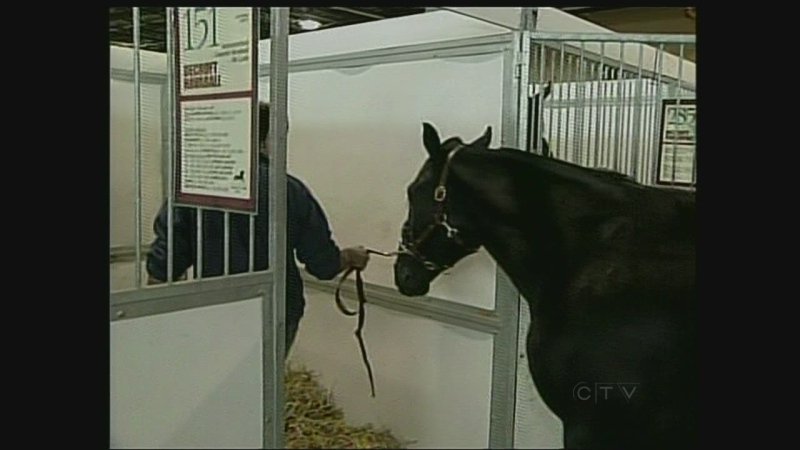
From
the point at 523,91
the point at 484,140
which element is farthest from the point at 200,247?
the point at 523,91

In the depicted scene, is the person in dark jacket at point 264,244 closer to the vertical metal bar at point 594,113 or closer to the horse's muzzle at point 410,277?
the horse's muzzle at point 410,277

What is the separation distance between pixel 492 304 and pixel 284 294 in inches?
13.6

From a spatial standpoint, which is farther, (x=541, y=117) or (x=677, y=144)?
(x=541, y=117)

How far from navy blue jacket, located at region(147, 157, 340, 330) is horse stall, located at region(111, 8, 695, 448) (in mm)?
16

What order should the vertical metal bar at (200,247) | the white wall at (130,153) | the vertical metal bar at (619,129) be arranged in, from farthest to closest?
the vertical metal bar at (619,129) < the vertical metal bar at (200,247) < the white wall at (130,153)

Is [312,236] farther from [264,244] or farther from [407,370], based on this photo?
[407,370]

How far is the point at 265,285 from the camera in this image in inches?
31.7

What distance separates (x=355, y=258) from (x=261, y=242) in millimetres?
125

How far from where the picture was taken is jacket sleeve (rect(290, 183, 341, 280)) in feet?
2.71

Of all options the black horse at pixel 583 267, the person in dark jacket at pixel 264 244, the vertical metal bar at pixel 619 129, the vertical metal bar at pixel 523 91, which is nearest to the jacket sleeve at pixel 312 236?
the person in dark jacket at pixel 264 244

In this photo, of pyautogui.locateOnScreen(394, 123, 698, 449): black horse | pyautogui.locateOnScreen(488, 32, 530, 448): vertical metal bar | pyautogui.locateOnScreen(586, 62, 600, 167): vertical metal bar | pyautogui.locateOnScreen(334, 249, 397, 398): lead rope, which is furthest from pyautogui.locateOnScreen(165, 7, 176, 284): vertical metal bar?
pyautogui.locateOnScreen(586, 62, 600, 167): vertical metal bar
